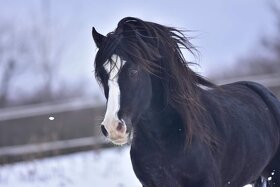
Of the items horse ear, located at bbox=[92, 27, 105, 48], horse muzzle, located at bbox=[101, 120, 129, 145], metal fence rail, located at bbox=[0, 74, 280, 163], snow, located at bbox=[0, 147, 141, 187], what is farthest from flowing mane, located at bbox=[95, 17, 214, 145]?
metal fence rail, located at bbox=[0, 74, 280, 163]

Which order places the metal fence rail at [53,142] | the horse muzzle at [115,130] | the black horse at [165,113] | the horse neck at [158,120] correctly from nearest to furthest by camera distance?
the horse muzzle at [115,130], the black horse at [165,113], the horse neck at [158,120], the metal fence rail at [53,142]

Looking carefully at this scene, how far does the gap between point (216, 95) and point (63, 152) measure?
775cm

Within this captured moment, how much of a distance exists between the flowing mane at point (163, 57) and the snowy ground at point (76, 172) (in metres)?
3.75

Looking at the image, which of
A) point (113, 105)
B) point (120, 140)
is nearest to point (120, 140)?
point (120, 140)

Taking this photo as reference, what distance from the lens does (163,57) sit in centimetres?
587

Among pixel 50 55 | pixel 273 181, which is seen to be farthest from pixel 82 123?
pixel 50 55

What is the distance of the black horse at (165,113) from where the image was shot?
5504 millimetres

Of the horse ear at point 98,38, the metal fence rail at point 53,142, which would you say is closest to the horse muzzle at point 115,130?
the horse ear at point 98,38

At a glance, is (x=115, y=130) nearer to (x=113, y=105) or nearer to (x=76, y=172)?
(x=113, y=105)

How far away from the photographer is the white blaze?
5.27 meters

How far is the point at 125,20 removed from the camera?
19.1ft

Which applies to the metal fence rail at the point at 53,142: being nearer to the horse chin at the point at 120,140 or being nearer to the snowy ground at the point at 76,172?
the snowy ground at the point at 76,172

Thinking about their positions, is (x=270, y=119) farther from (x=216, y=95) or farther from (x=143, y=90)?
(x=143, y=90)

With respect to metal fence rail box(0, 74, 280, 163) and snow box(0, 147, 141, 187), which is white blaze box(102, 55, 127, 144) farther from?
metal fence rail box(0, 74, 280, 163)
